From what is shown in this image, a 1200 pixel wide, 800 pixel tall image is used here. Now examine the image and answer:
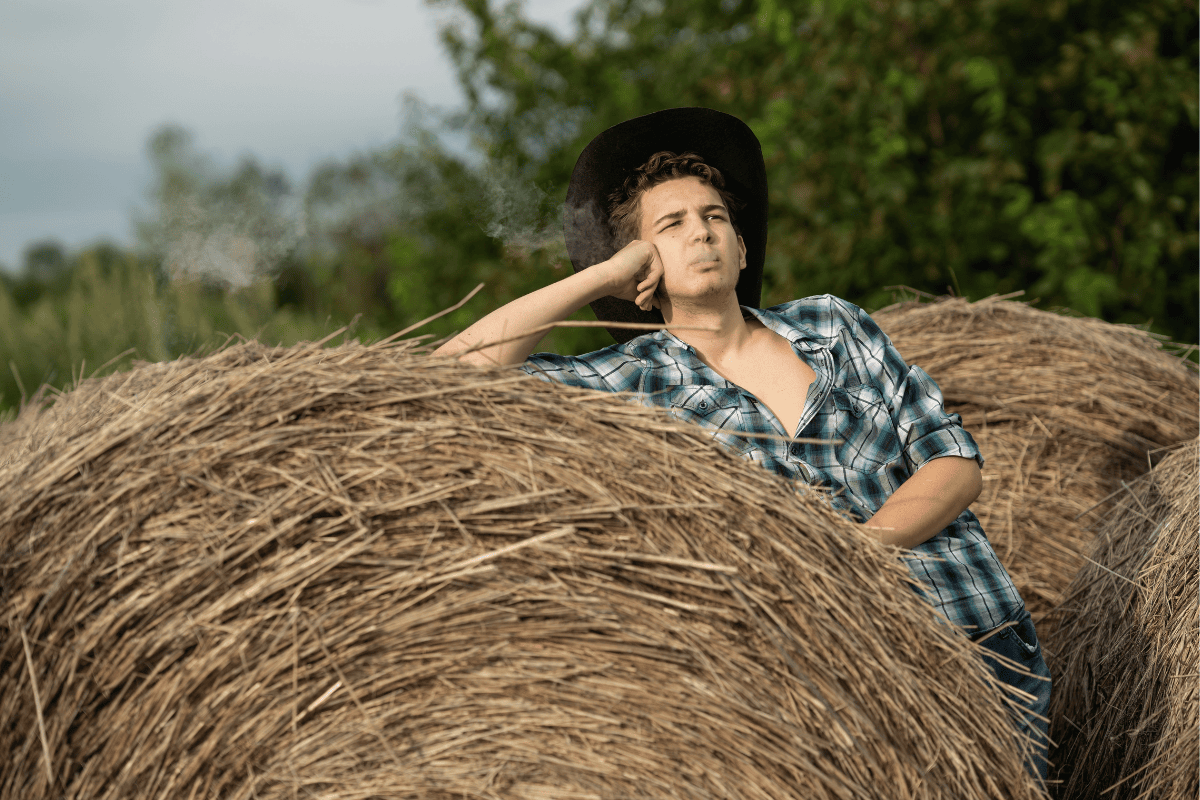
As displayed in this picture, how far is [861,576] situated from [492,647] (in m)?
0.63

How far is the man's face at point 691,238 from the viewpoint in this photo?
2.11 meters

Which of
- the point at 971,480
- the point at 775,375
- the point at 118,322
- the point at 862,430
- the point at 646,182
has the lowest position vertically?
the point at 971,480

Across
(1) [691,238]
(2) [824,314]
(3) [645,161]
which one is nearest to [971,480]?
(2) [824,314]

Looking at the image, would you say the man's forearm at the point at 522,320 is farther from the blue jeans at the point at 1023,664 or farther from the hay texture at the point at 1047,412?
the hay texture at the point at 1047,412

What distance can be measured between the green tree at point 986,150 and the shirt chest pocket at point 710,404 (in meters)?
3.11

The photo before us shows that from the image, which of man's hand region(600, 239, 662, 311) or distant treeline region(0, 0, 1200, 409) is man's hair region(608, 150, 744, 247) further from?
distant treeline region(0, 0, 1200, 409)

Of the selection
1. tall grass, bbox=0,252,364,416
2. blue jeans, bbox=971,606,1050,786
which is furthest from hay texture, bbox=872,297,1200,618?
tall grass, bbox=0,252,364,416

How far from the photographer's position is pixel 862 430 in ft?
6.64

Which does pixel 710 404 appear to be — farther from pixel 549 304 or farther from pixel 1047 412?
pixel 1047 412

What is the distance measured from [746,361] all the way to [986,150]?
3.72 metres

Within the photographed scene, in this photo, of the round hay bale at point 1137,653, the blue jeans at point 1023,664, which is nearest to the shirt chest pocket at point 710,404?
the blue jeans at point 1023,664

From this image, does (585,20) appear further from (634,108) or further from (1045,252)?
(1045,252)

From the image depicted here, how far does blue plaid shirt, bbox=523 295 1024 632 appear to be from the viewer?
1.92m

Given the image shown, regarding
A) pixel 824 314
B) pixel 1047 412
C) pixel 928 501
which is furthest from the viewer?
pixel 1047 412
